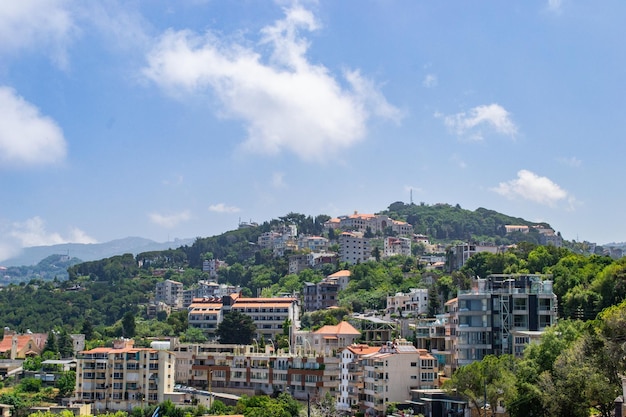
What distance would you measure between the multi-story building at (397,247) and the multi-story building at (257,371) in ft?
227

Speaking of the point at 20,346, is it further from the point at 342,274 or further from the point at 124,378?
the point at 342,274

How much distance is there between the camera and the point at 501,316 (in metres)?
57.5

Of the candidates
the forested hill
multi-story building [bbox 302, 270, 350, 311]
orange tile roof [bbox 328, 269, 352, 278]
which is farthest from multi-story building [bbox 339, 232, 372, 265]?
the forested hill

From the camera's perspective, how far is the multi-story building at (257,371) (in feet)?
216

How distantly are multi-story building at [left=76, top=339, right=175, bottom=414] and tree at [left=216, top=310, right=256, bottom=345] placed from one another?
1345 cm

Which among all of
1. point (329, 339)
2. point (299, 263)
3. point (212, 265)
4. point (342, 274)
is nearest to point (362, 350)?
point (329, 339)

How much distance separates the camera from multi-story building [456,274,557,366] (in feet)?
188

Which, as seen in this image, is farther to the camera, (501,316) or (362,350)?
(362,350)

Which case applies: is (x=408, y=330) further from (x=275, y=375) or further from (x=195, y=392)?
(x=195, y=392)

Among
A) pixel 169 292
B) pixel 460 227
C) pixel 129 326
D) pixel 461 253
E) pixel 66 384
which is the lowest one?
pixel 66 384

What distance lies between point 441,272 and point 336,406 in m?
50.3

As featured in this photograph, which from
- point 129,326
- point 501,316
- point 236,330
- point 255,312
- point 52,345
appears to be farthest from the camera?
point 129,326

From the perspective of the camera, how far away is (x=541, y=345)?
4566cm

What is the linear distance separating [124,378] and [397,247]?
83238 mm
